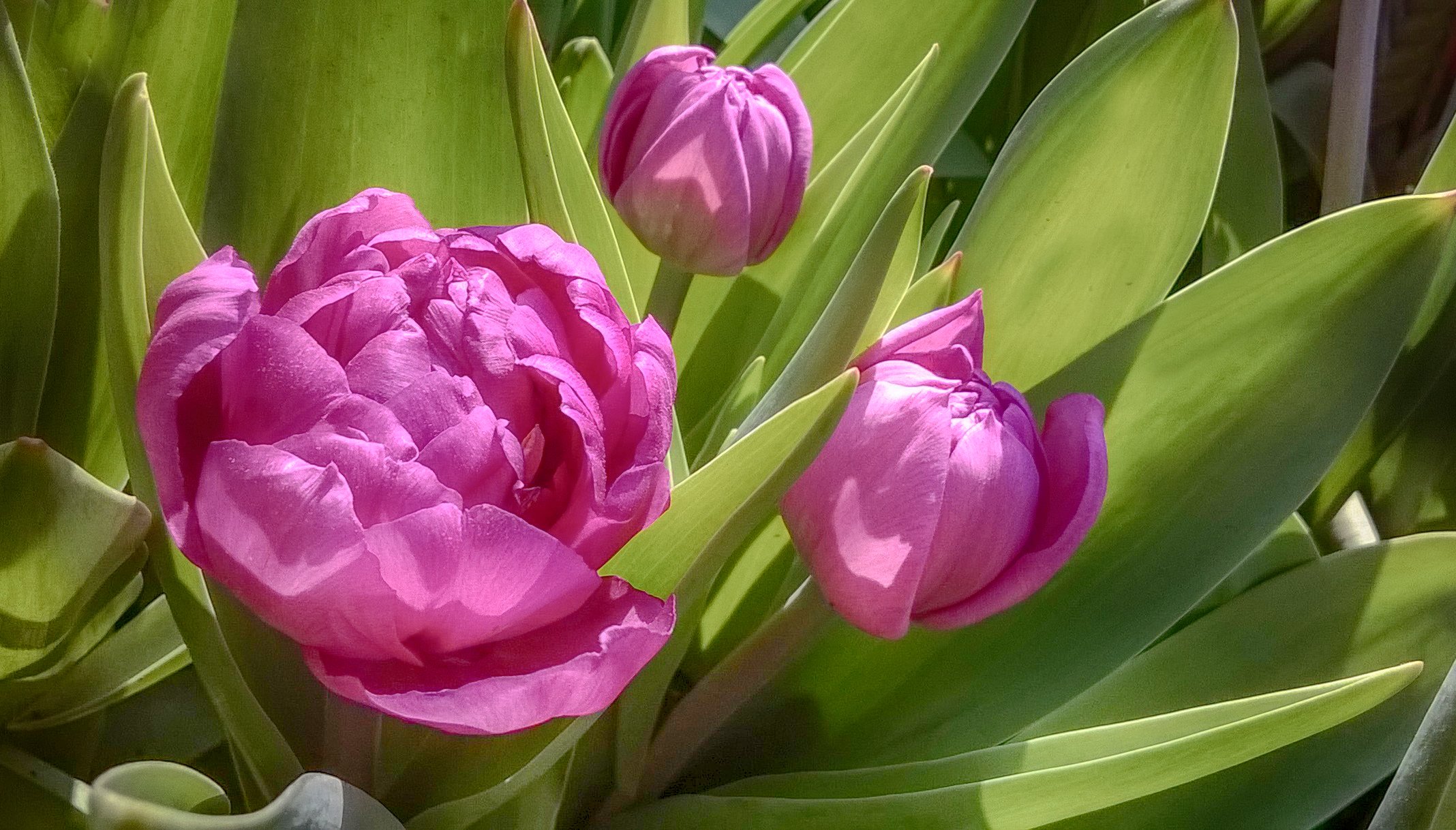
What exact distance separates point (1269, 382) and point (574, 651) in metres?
0.26

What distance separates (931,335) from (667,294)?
12 cm

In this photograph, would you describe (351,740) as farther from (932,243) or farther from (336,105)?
(932,243)

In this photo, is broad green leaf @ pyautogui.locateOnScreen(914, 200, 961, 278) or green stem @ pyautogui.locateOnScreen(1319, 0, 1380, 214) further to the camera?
green stem @ pyautogui.locateOnScreen(1319, 0, 1380, 214)

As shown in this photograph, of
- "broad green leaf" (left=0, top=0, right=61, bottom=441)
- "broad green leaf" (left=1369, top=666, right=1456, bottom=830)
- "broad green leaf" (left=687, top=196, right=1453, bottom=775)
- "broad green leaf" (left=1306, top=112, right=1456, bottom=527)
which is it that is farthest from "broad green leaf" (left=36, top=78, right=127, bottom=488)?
"broad green leaf" (left=1306, top=112, right=1456, bottom=527)

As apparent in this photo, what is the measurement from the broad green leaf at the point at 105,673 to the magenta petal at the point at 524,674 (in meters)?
0.15

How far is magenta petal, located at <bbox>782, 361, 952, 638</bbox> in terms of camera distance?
287mm

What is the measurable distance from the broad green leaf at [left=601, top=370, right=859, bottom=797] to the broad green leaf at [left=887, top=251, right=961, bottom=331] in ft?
0.45

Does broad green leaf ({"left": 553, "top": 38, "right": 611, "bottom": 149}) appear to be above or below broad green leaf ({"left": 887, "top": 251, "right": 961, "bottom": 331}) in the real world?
Result: above

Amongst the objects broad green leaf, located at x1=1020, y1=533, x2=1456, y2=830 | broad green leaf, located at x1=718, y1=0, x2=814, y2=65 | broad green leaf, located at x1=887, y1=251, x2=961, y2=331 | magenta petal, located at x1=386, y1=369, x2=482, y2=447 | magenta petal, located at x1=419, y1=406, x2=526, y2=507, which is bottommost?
broad green leaf, located at x1=1020, y1=533, x2=1456, y2=830

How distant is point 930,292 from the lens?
40cm

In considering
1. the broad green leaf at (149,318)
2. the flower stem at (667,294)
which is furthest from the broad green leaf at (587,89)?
the broad green leaf at (149,318)

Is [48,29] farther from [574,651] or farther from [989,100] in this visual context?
[989,100]

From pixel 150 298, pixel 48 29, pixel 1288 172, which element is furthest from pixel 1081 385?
pixel 1288 172

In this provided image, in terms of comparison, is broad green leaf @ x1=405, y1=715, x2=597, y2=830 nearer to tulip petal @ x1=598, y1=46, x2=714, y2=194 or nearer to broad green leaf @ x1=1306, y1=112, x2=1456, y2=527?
tulip petal @ x1=598, y1=46, x2=714, y2=194
